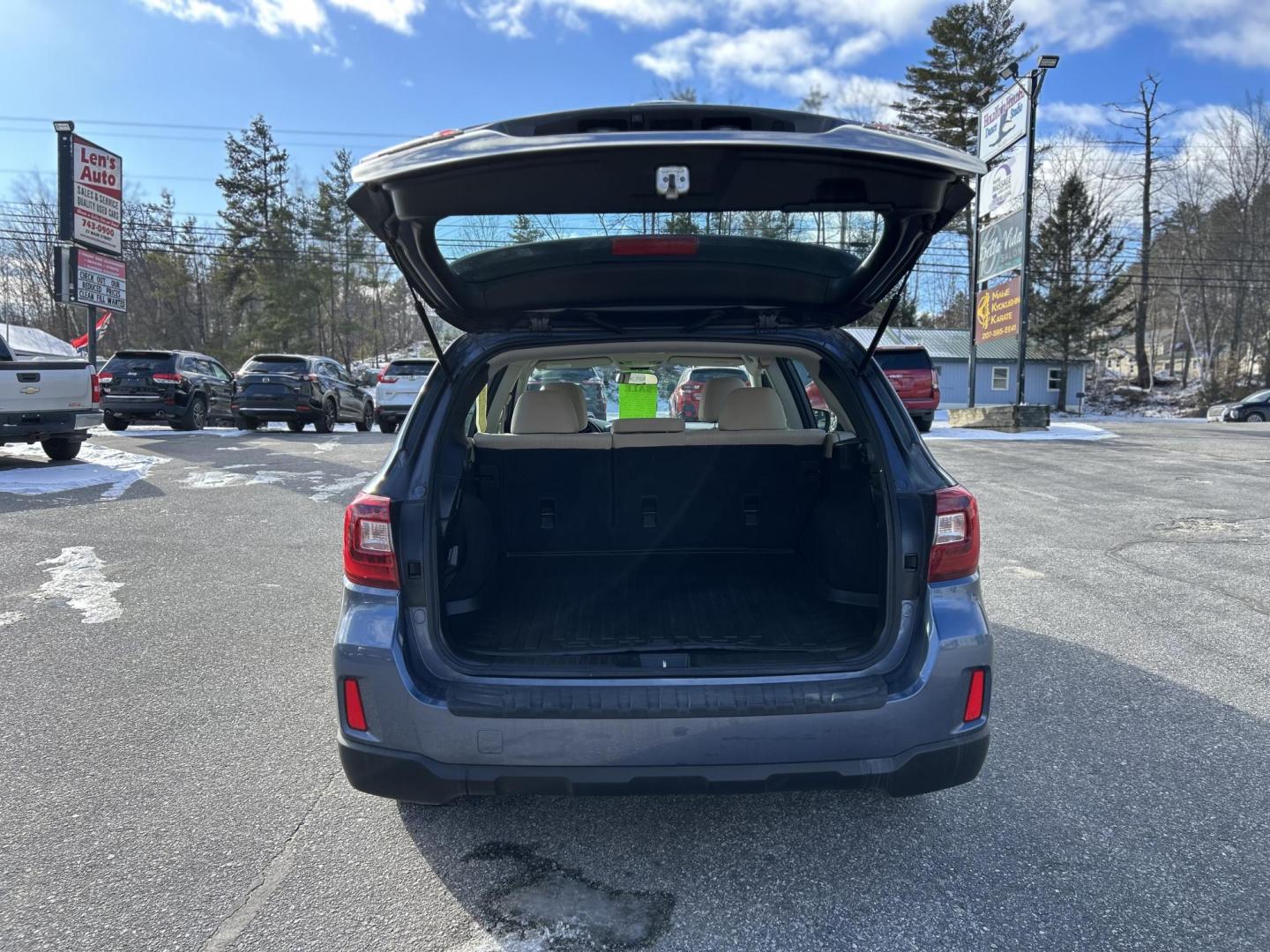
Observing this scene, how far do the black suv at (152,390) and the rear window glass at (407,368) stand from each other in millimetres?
3856

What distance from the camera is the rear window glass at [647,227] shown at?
2.13 m

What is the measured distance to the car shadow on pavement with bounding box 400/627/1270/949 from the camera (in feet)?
6.53

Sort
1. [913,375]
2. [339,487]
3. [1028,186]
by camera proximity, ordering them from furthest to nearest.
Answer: [1028,186] < [913,375] < [339,487]

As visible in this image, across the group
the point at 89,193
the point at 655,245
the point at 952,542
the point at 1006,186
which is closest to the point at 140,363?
the point at 89,193

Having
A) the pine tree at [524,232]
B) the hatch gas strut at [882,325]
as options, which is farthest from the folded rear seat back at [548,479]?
the hatch gas strut at [882,325]

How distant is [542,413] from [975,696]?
215 cm

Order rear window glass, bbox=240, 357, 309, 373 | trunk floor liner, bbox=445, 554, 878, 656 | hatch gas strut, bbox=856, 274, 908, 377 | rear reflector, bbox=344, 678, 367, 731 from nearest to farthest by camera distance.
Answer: rear reflector, bbox=344, 678, 367, 731 < hatch gas strut, bbox=856, 274, 908, 377 < trunk floor liner, bbox=445, 554, 878, 656 < rear window glass, bbox=240, 357, 309, 373

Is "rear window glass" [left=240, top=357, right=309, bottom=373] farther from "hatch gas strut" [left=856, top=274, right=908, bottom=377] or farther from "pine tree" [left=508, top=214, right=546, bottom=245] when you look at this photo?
"hatch gas strut" [left=856, top=274, right=908, bottom=377]

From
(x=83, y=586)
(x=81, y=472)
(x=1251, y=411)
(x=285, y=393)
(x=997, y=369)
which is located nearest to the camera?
(x=83, y=586)

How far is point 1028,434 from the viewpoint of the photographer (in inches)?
717

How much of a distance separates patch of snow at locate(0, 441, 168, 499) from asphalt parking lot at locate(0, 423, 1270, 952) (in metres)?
4.73

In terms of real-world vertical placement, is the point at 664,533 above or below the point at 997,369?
below

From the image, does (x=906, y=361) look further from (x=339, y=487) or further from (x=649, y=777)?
(x=649, y=777)

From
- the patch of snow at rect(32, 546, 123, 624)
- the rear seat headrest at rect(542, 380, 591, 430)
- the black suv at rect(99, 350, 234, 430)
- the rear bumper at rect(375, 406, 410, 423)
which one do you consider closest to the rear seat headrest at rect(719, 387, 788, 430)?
the rear seat headrest at rect(542, 380, 591, 430)
